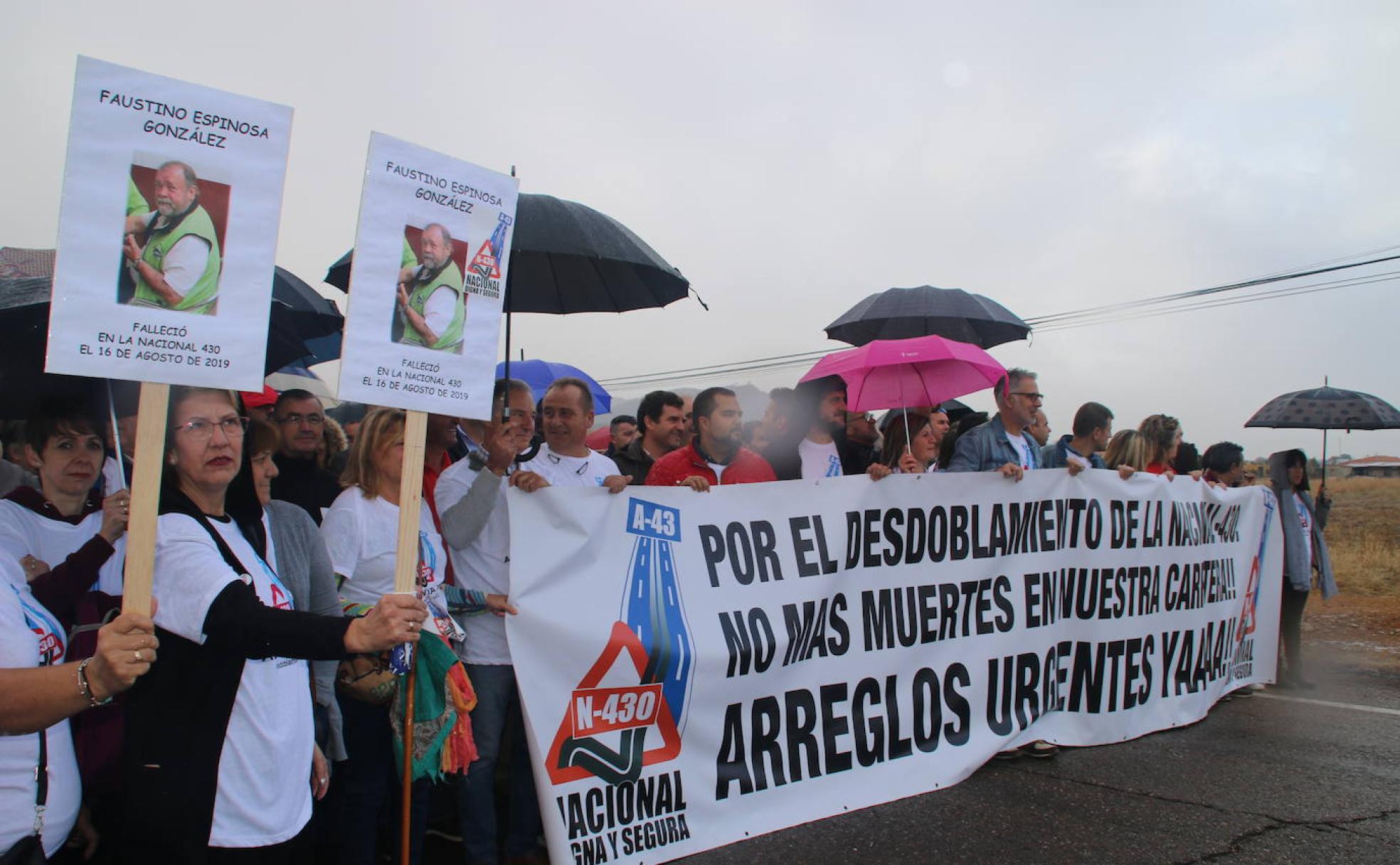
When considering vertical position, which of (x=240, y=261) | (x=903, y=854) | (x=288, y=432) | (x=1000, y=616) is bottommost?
(x=903, y=854)

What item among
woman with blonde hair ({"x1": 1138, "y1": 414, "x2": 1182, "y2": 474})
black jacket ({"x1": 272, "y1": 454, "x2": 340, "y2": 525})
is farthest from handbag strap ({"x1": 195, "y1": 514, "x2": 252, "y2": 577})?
woman with blonde hair ({"x1": 1138, "y1": 414, "x2": 1182, "y2": 474})

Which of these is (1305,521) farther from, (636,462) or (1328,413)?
(636,462)

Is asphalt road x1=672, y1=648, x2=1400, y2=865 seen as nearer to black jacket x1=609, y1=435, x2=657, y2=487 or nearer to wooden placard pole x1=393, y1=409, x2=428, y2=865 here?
wooden placard pole x1=393, y1=409, x2=428, y2=865

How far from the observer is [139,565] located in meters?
1.89

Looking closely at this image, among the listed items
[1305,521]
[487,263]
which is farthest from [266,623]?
[1305,521]

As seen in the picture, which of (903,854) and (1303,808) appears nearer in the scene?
(903,854)

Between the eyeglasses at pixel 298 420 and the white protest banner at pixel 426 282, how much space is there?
8.31 feet

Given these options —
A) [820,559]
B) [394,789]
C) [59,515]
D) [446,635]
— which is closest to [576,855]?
[394,789]

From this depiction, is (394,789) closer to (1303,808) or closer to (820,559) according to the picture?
(820,559)

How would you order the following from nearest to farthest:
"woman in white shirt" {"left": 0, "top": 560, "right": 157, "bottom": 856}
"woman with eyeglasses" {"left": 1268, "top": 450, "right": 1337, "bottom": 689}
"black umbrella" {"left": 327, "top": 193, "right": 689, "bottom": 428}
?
"woman in white shirt" {"left": 0, "top": 560, "right": 157, "bottom": 856} < "black umbrella" {"left": 327, "top": 193, "right": 689, "bottom": 428} < "woman with eyeglasses" {"left": 1268, "top": 450, "right": 1337, "bottom": 689}

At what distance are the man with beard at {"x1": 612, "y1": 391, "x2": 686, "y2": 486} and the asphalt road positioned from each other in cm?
274

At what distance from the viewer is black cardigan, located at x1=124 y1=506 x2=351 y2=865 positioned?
6.82 feet

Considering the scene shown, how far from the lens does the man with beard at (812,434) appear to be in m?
5.70

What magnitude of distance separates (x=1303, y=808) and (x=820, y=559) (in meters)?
2.65
